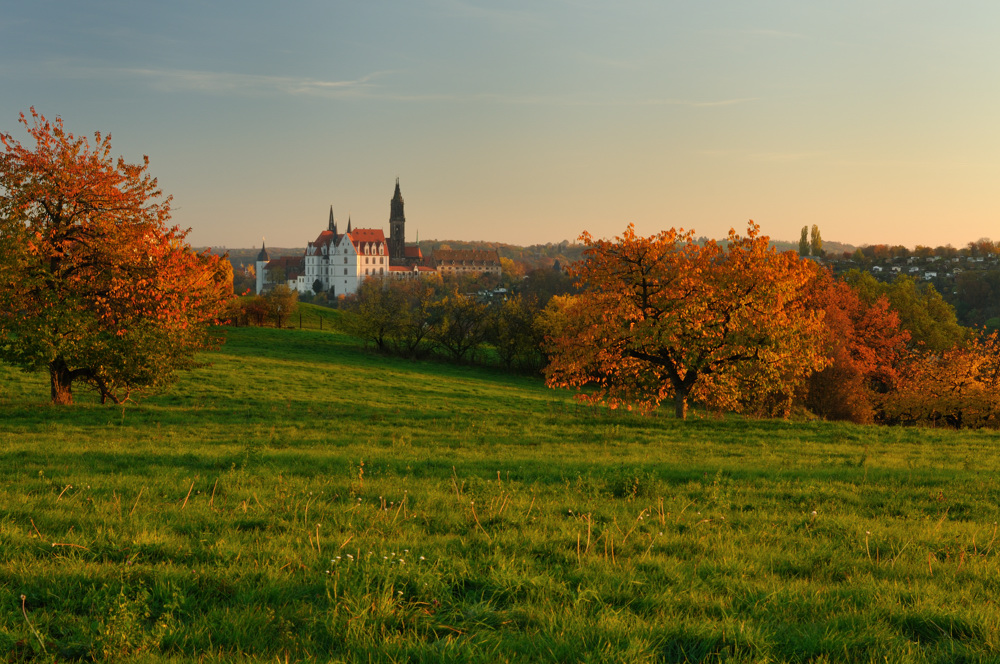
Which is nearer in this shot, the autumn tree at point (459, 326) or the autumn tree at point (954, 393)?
the autumn tree at point (954, 393)

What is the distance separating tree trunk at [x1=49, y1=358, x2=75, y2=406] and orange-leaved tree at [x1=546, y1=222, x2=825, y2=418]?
57.6ft

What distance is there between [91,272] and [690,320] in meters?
20.6

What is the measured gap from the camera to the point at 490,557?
20.1 feet

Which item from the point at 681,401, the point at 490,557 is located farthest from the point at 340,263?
the point at 490,557

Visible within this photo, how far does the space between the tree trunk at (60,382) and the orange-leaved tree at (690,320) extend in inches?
692

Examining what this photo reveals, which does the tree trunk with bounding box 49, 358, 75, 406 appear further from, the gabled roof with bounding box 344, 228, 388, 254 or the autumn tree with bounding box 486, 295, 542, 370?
the gabled roof with bounding box 344, 228, 388, 254

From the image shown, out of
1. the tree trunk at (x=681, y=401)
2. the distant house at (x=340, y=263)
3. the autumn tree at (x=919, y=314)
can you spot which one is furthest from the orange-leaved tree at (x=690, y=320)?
the distant house at (x=340, y=263)

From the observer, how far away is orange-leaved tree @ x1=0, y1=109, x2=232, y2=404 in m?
19.5

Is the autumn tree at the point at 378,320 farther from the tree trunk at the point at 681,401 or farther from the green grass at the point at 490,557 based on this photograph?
the green grass at the point at 490,557

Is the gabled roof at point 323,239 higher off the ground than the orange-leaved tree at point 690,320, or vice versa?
the gabled roof at point 323,239

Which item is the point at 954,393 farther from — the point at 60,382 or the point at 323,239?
the point at 323,239

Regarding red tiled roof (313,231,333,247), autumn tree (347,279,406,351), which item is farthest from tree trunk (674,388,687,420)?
red tiled roof (313,231,333,247)

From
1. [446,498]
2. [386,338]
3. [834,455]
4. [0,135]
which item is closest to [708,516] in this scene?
[446,498]

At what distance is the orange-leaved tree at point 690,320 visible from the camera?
21141mm
